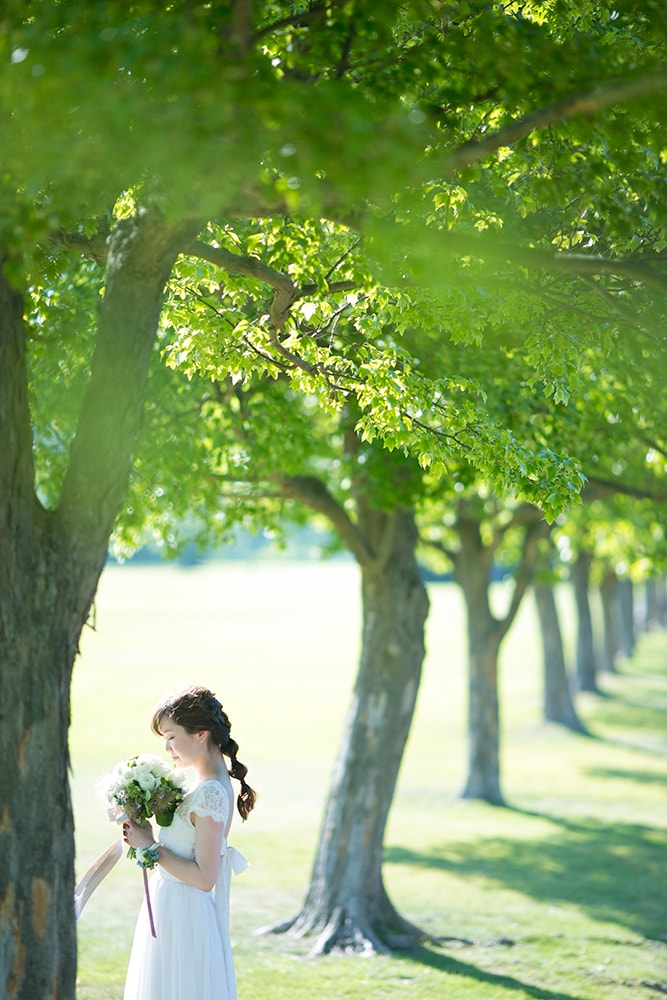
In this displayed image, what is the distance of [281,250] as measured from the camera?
8047mm

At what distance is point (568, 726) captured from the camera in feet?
102

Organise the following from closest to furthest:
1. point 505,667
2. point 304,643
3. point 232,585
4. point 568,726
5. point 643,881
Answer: point 643,881, point 568,726, point 505,667, point 304,643, point 232,585

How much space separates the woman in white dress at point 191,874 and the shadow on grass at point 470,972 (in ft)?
15.2

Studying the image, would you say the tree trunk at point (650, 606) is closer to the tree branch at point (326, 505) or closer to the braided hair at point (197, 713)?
the tree branch at point (326, 505)

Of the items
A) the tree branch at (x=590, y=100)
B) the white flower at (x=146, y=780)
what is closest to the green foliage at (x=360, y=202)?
the tree branch at (x=590, y=100)

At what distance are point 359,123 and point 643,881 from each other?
1349 centimetres

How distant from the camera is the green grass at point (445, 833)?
11320mm

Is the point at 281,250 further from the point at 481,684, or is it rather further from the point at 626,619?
the point at 626,619

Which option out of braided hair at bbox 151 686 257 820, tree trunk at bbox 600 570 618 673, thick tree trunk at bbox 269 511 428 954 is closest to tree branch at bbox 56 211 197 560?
braided hair at bbox 151 686 257 820

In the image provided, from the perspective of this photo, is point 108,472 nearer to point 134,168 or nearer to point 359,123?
point 134,168

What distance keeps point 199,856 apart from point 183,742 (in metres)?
0.63

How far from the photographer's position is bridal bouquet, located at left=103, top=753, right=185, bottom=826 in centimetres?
675

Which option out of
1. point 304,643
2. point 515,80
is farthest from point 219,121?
point 304,643

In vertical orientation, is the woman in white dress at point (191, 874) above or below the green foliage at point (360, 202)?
below
